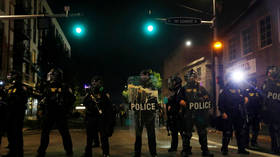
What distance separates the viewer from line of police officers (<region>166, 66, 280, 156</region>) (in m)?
6.39

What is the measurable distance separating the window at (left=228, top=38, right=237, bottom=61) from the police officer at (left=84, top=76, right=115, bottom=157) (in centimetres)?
1949

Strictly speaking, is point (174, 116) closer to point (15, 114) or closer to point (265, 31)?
point (15, 114)

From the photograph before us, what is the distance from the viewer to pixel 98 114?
20.3 ft

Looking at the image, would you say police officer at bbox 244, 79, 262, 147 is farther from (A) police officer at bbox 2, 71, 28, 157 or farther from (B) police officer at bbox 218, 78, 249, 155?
(A) police officer at bbox 2, 71, 28, 157

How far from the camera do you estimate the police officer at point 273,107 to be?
696 centimetres

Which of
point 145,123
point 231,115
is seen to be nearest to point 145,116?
point 145,123

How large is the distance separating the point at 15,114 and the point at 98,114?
5.33ft

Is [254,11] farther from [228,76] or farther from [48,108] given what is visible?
[48,108]

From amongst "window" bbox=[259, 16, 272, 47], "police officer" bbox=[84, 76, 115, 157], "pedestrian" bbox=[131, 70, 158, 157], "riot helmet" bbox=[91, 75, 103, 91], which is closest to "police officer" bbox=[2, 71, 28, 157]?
"police officer" bbox=[84, 76, 115, 157]

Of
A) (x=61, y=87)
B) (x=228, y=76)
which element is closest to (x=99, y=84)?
(x=61, y=87)

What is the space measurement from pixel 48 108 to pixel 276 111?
516 cm

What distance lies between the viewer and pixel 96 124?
6.21m

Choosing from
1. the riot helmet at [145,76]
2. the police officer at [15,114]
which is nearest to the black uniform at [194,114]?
the riot helmet at [145,76]

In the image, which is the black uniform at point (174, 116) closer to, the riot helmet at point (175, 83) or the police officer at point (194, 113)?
the riot helmet at point (175, 83)
